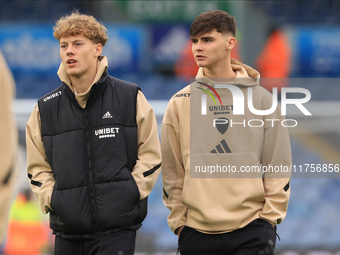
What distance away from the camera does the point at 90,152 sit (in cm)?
195

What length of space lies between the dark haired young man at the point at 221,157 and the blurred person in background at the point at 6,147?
1.08 m

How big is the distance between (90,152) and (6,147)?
94 centimetres

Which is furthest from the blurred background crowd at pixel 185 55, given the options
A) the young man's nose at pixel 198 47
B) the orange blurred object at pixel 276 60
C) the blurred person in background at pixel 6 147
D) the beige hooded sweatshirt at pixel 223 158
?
the blurred person in background at pixel 6 147

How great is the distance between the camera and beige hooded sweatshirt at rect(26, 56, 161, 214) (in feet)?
6.51

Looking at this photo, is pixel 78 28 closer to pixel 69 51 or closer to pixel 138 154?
pixel 69 51

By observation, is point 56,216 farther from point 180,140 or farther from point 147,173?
point 180,140

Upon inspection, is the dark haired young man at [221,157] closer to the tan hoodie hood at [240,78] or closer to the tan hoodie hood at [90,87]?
the tan hoodie hood at [240,78]

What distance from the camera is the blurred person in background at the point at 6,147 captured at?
99cm

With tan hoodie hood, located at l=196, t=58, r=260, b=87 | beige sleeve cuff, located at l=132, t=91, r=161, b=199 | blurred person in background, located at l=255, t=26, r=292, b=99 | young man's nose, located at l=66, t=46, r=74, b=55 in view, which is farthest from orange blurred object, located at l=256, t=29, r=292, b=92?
young man's nose, located at l=66, t=46, r=74, b=55

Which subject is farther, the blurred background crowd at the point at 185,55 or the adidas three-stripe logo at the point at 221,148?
the blurred background crowd at the point at 185,55

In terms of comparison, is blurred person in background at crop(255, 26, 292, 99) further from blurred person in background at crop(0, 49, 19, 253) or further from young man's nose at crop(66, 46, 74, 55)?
blurred person in background at crop(0, 49, 19, 253)

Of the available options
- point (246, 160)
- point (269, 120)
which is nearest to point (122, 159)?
point (246, 160)

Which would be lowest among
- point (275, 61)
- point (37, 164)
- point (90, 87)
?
point (37, 164)

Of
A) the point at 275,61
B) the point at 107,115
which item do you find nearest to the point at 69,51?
the point at 107,115
